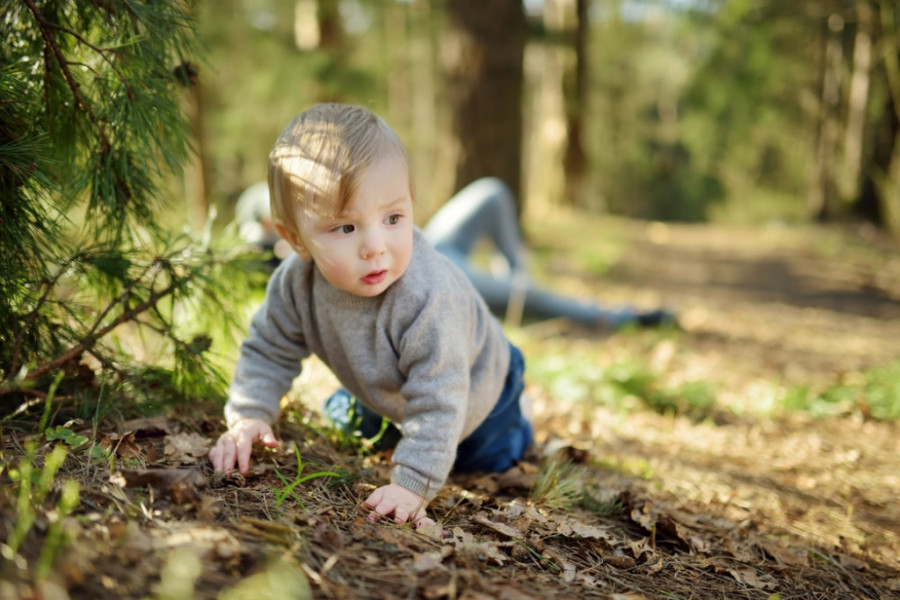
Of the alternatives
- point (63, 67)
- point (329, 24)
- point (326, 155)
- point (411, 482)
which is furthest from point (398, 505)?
point (329, 24)

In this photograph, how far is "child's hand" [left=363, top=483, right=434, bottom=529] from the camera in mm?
1749

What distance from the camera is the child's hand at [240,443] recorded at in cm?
185

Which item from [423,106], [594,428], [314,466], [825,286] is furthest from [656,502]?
[423,106]

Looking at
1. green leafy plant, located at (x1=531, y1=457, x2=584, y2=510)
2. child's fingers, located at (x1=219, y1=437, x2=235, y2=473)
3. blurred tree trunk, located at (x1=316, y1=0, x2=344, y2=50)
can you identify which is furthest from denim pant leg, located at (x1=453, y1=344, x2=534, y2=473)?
blurred tree trunk, located at (x1=316, y1=0, x2=344, y2=50)

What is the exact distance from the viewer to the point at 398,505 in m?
1.77

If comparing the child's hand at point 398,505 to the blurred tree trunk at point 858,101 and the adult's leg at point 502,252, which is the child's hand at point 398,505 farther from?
the blurred tree trunk at point 858,101

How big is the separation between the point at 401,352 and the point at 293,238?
0.49 meters

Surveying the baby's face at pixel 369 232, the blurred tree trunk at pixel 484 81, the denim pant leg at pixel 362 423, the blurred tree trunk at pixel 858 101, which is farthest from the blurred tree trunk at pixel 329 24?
the blurred tree trunk at pixel 858 101

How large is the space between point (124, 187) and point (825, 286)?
782 cm

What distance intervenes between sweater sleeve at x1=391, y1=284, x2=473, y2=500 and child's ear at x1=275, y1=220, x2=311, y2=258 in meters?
0.42

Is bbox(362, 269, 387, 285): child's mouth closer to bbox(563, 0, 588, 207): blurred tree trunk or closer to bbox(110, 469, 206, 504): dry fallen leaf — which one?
bbox(110, 469, 206, 504): dry fallen leaf

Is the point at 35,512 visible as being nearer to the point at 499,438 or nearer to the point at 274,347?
the point at 274,347

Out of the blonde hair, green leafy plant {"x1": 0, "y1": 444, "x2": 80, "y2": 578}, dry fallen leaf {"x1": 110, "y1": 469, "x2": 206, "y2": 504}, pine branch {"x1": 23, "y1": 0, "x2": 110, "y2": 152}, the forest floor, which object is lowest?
the forest floor

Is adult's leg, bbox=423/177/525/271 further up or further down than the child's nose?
further down
